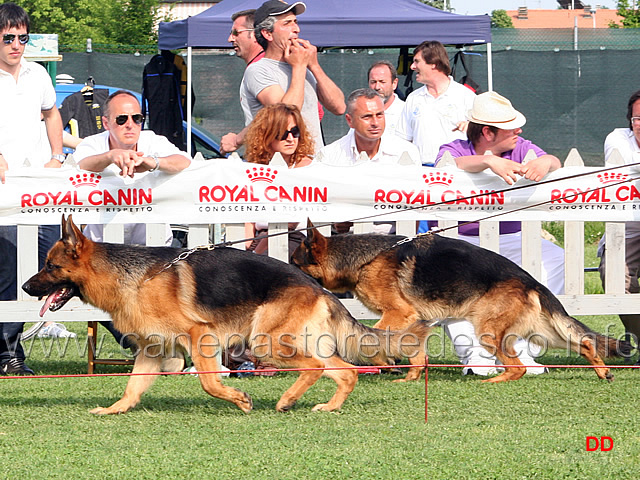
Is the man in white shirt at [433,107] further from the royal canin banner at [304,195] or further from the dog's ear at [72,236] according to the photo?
the dog's ear at [72,236]

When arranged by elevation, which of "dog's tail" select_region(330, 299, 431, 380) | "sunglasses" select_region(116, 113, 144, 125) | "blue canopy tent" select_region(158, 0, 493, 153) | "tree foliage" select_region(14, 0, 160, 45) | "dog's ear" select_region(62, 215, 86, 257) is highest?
"tree foliage" select_region(14, 0, 160, 45)

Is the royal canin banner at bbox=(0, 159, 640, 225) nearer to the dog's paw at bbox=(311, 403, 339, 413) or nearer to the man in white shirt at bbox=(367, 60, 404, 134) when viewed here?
the dog's paw at bbox=(311, 403, 339, 413)

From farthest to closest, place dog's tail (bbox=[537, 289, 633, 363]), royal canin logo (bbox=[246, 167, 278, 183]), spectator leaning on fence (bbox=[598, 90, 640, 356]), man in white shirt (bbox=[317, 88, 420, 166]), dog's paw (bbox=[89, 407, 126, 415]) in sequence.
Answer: man in white shirt (bbox=[317, 88, 420, 166]) → spectator leaning on fence (bbox=[598, 90, 640, 356]) → royal canin logo (bbox=[246, 167, 278, 183]) → dog's tail (bbox=[537, 289, 633, 363]) → dog's paw (bbox=[89, 407, 126, 415])

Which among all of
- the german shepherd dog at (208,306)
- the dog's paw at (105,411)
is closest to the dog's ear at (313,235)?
the german shepherd dog at (208,306)

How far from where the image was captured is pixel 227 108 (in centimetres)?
1847

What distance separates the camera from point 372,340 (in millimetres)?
5508

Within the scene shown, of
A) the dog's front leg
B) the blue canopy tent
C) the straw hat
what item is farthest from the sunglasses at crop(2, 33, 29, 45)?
the blue canopy tent

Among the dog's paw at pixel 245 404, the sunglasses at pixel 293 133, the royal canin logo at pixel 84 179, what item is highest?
the sunglasses at pixel 293 133

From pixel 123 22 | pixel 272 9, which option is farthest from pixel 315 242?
pixel 123 22

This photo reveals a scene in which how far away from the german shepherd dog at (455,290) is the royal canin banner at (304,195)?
44 centimetres

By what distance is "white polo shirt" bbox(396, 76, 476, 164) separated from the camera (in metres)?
8.32

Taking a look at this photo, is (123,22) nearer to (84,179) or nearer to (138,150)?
(138,150)

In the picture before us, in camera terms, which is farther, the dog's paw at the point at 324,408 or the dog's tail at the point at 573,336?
the dog's tail at the point at 573,336

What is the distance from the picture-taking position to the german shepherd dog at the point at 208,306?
17.3 ft
